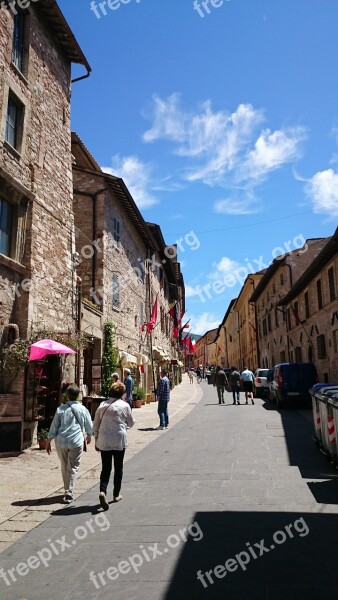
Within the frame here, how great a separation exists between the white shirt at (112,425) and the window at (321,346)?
61.4ft

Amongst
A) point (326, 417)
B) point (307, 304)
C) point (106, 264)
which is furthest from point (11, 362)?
point (307, 304)

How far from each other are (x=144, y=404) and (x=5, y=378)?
1306cm

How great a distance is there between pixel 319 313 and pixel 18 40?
18.0m


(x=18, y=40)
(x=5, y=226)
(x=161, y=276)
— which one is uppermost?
(x=18, y=40)

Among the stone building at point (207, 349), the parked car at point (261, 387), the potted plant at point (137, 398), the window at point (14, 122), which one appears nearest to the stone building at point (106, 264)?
the potted plant at point (137, 398)

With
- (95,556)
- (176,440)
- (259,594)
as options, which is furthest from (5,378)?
(259,594)

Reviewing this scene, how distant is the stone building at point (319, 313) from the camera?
2109 centimetres

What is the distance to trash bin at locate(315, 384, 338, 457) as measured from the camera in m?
7.83

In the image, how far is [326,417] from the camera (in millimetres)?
8219

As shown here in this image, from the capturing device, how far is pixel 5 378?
9758 millimetres

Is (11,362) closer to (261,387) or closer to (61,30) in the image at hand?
(61,30)

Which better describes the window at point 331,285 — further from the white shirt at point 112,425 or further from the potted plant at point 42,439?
the white shirt at point 112,425

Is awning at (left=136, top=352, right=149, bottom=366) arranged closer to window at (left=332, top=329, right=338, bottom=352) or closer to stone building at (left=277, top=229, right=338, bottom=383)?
stone building at (left=277, top=229, right=338, bottom=383)

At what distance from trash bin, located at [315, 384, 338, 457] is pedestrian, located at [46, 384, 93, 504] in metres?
4.00
